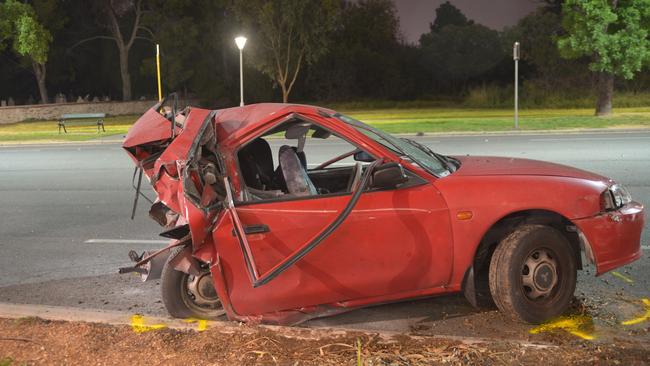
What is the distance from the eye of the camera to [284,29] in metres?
41.5

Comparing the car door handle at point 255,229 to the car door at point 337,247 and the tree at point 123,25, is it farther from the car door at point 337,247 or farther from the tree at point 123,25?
the tree at point 123,25

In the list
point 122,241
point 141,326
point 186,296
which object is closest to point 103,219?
point 122,241

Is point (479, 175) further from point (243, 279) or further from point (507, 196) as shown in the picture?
point (243, 279)

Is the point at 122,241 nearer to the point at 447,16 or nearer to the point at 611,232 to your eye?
the point at 611,232

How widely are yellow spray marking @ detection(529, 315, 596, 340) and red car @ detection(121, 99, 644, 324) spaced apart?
101mm

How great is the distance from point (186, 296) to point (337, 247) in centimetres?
121

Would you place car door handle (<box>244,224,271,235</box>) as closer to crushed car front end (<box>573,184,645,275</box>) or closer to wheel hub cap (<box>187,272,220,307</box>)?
wheel hub cap (<box>187,272,220,307</box>)

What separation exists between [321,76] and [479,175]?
5035 centimetres

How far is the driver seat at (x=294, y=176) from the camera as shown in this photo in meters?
4.55

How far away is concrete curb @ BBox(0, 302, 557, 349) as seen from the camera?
13.1 feet

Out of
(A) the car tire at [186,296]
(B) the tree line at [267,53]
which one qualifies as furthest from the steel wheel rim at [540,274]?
(B) the tree line at [267,53]

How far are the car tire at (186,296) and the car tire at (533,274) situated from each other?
1.93 metres

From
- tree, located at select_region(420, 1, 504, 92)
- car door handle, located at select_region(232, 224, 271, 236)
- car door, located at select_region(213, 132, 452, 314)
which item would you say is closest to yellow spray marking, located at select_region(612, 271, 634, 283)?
car door, located at select_region(213, 132, 452, 314)

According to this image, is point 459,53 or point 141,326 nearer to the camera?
point 141,326
